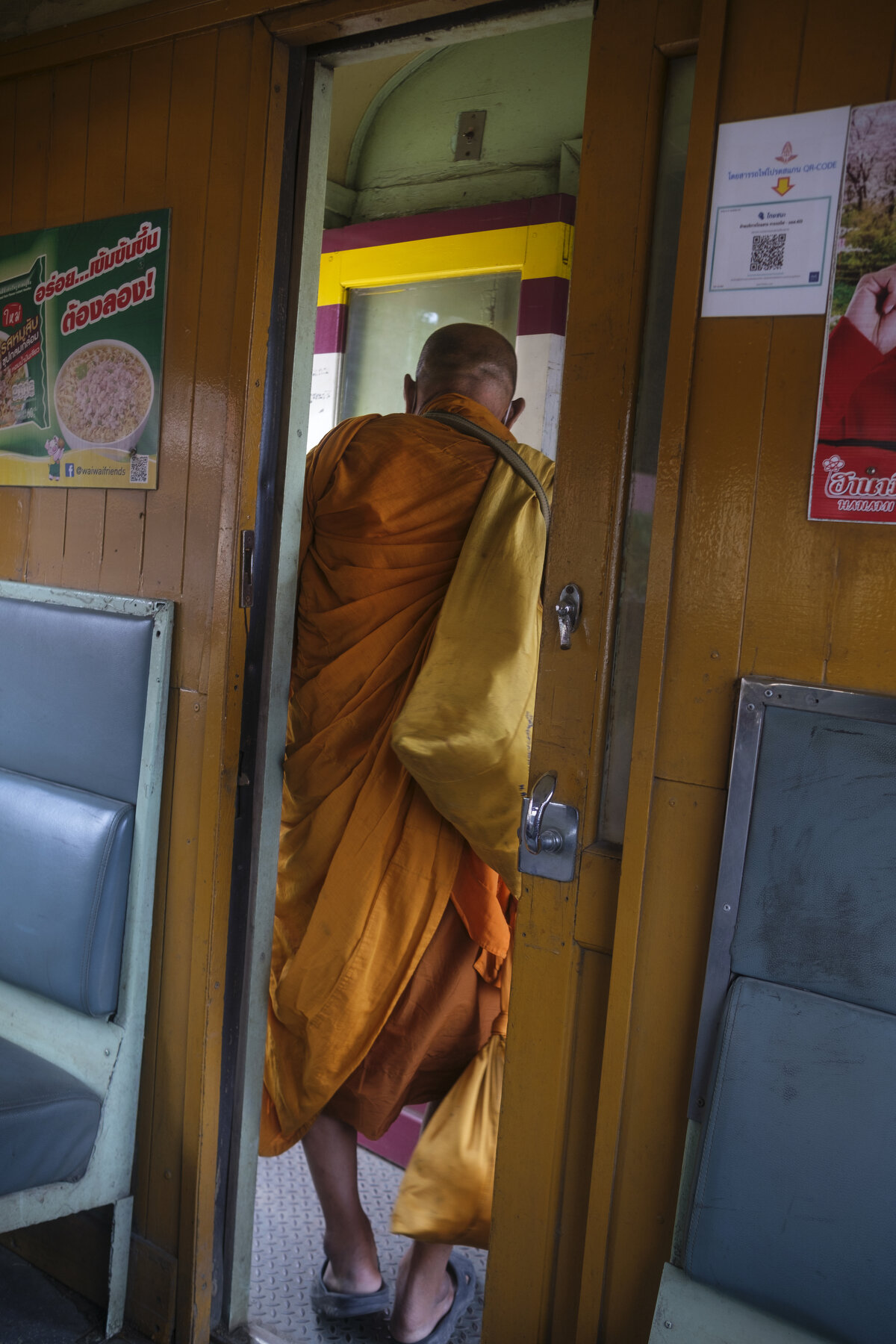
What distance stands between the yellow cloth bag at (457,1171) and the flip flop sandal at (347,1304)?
0.24m

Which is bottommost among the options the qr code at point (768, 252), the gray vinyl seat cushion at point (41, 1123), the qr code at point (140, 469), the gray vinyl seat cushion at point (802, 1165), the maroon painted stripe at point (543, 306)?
the gray vinyl seat cushion at point (41, 1123)

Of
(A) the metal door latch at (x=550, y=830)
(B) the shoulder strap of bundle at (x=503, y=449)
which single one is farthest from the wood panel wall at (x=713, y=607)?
(B) the shoulder strap of bundle at (x=503, y=449)

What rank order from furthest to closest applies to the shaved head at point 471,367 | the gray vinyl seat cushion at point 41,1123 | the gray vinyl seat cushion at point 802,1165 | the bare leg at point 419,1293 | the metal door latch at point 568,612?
the shaved head at point 471,367, the bare leg at point 419,1293, the gray vinyl seat cushion at point 41,1123, the metal door latch at point 568,612, the gray vinyl seat cushion at point 802,1165

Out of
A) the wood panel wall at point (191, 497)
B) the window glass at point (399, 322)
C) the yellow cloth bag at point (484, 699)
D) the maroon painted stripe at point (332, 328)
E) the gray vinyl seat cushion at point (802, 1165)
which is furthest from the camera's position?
the maroon painted stripe at point (332, 328)

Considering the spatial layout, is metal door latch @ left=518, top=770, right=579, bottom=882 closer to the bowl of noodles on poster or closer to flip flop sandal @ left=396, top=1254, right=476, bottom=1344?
the bowl of noodles on poster

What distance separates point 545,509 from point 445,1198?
1.38 metres

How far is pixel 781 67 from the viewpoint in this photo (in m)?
1.34

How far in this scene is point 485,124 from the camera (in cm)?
314

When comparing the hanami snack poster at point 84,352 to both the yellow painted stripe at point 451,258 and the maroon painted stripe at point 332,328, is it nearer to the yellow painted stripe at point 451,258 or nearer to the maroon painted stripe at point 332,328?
the yellow painted stripe at point 451,258

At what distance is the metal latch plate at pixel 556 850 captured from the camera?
5.09 ft

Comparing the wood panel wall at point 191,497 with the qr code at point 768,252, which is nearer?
the qr code at point 768,252

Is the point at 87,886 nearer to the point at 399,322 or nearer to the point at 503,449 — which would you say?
the point at 503,449

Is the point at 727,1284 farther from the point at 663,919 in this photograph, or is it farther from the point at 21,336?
the point at 21,336

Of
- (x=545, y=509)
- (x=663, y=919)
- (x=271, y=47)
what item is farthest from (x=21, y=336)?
(x=663, y=919)
